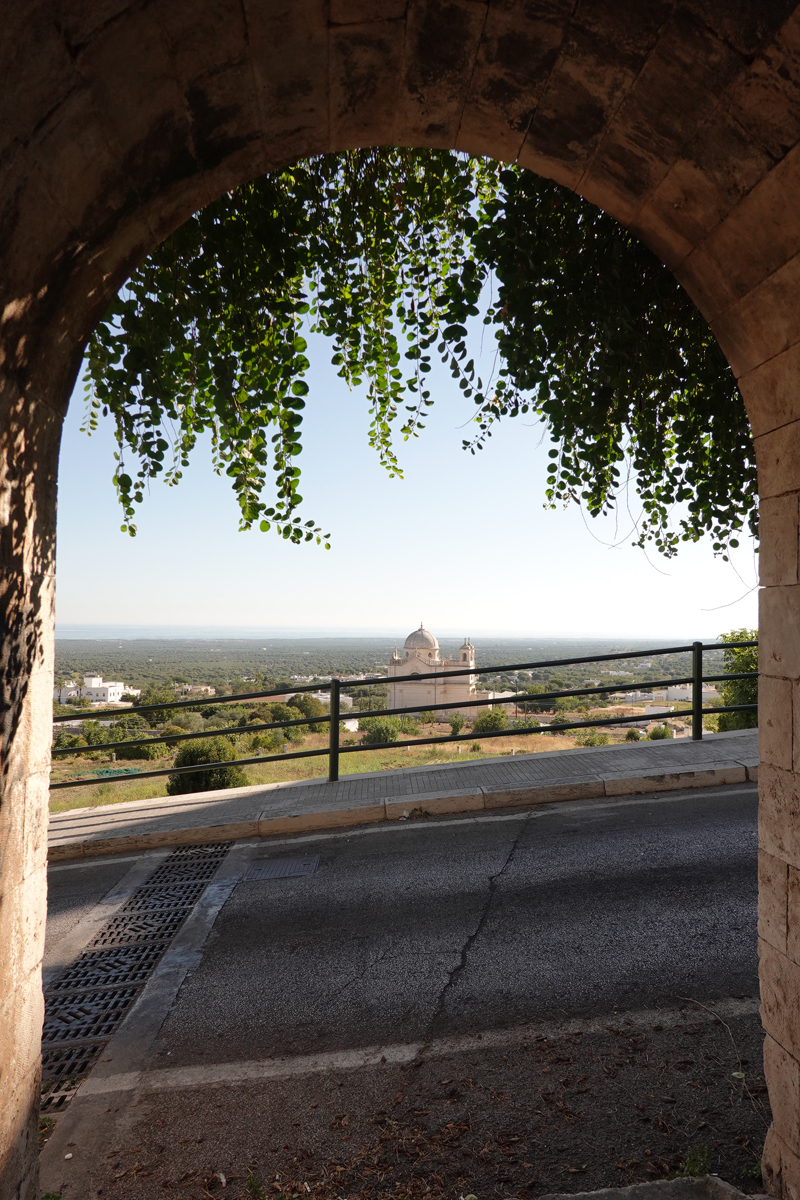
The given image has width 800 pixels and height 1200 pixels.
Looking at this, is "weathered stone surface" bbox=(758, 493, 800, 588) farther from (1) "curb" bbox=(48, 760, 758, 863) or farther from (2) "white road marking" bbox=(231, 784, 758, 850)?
(1) "curb" bbox=(48, 760, 758, 863)

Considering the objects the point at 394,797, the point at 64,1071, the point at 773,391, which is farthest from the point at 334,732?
the point at 773,391

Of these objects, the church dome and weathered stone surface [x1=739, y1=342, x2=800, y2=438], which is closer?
weathered stone surface [x1=739, y1=342, x2=800, y2=438]

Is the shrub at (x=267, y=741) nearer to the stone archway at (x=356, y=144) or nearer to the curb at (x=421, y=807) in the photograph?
the curb at (x=421, y=807)

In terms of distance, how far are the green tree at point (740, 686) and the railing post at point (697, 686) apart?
214 cm

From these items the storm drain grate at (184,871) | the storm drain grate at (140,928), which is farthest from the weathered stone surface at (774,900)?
the storm drain grate at (184,871)

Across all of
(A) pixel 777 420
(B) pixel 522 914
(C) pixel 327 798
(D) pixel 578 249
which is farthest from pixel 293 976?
(D) pixel 578 249

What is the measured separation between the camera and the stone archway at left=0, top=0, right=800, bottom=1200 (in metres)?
1.75

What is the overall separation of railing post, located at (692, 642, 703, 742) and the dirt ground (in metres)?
4.99

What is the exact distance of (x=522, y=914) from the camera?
14.9 feet

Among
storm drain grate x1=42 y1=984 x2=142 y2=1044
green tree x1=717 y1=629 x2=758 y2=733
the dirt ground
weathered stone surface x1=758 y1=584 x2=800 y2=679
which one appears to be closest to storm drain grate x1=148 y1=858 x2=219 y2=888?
storm drain grate x1=42 y1=984 x2=142 y2=1044

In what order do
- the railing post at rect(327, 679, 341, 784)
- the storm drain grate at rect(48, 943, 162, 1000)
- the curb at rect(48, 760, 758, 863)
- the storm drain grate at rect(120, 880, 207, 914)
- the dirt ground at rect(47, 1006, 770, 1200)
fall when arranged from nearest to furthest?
the dirt ground at rect(47, 1006, 770, 1200) → the storm drain grate at rect(48, 943, 162, 1000) → the storm drain grate at rect(120, 880, 207, 914) → the curb at rect(48, 760, 758, 863) → the railing post at rect(327, 679, 341, 784)

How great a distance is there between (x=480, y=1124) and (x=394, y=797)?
14.3ft

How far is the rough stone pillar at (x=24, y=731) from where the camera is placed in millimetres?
1822

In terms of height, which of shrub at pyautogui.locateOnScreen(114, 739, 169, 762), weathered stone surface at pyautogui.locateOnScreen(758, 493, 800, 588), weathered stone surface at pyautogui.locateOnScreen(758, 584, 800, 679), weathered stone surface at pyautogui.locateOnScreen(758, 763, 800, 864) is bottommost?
shrub at pyautogui.locateOnScreen(114, 739, 169, 762)
